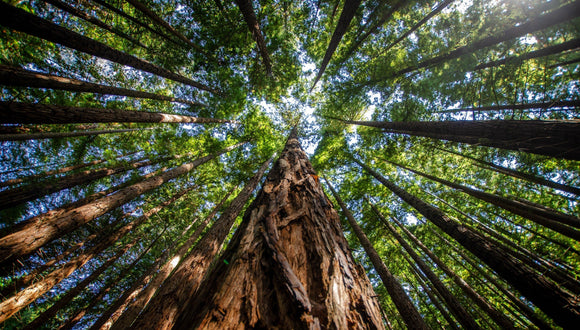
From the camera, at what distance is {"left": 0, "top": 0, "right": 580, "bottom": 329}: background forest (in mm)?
3691

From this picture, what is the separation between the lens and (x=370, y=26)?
287 inches

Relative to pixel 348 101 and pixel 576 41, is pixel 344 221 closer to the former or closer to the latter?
pixel 348 101

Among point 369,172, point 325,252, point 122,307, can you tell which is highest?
point 325,252

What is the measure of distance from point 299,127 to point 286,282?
13.2m

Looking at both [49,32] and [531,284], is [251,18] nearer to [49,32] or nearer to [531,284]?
[49,32]

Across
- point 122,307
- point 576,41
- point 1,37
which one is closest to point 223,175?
point 122,307

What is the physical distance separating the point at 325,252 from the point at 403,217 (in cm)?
1144

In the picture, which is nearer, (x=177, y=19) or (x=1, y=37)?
(x=1, y=37)

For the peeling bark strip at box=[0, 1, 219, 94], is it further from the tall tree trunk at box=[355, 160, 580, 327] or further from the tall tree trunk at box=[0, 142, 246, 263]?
the tall tree trunk at box=[355, 160, 580, 327]

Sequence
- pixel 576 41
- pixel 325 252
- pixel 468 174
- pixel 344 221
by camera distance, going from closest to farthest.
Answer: pixel 325 252, pixel 576 41, pixel 344 221, pixel 468 174

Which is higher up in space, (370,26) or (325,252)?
(370,26)

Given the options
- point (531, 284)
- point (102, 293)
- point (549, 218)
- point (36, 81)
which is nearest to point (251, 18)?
point (36, 81)

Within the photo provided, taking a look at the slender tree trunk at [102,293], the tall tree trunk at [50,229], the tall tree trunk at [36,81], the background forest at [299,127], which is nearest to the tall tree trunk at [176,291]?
the background forest at [299,127]

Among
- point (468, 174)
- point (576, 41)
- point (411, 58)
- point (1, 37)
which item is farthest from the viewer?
point (468, 174)
